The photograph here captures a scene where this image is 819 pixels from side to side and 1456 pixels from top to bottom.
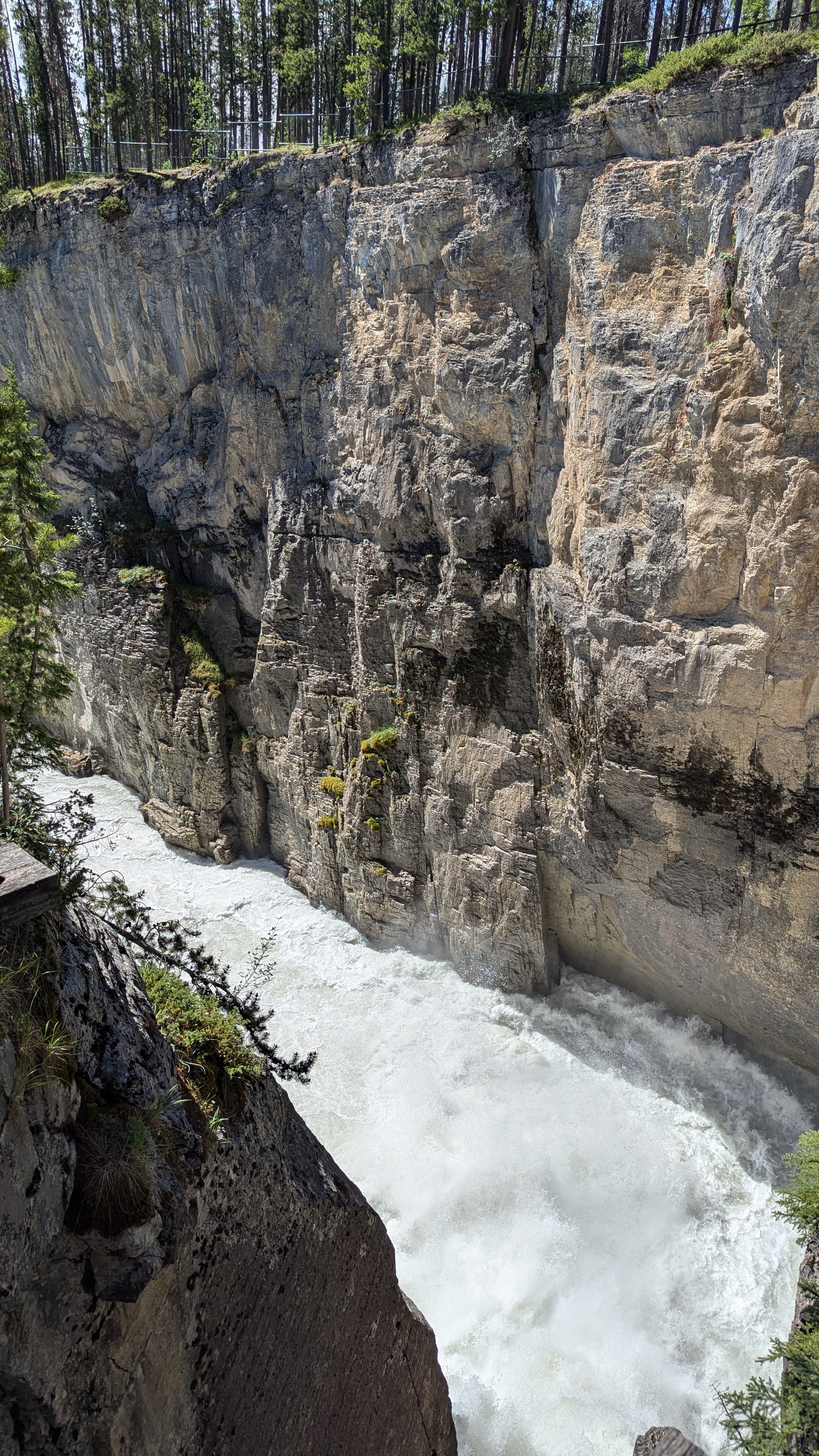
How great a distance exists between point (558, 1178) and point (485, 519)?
11.8 metres

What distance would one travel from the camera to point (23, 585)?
388 inches

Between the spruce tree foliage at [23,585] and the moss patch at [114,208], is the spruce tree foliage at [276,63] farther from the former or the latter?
the spruce tree foliage at [23,585]

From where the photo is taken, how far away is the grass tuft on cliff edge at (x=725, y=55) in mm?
10359

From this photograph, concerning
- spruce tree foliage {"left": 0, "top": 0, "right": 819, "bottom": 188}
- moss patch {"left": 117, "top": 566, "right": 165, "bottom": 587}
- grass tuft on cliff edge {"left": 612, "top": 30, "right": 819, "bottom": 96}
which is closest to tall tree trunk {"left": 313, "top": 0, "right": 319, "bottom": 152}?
spruce tree foliage {"left": 0, "top": 0, "right": 819, "bottom": 188}

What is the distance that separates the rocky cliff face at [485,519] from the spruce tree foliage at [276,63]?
3545 mm

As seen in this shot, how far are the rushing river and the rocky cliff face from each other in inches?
44.7

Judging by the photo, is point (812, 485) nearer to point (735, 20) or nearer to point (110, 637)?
point (735, 20)

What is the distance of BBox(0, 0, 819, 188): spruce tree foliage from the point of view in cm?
1734

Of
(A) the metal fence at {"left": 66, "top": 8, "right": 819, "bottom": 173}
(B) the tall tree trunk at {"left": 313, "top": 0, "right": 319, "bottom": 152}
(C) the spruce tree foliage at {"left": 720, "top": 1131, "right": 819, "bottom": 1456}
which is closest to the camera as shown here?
(C) the spruce tree foliage at {"left": 720, "top": 1131, "right": 819, "bottom": 1456}

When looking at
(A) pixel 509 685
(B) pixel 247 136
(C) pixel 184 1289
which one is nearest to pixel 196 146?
(B) pixel 247 136

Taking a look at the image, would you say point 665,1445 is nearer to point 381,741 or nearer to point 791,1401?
point 791,1401

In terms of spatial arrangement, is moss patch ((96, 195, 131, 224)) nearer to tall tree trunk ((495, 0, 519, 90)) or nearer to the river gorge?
the river gorge

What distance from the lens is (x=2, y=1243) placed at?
443 cm

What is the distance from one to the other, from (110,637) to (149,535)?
3.23 metres
